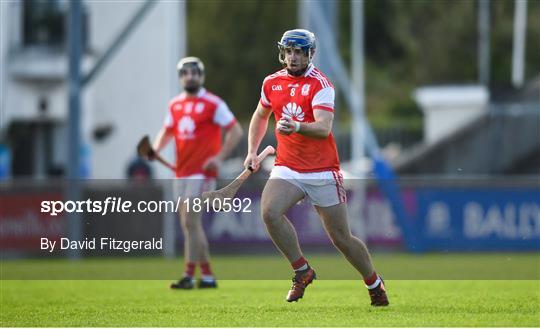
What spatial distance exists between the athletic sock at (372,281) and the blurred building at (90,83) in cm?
1866

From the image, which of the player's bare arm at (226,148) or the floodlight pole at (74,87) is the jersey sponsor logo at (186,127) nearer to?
the player's bare arm at (226,148)

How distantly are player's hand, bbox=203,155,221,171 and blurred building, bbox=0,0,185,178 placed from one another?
14.9m

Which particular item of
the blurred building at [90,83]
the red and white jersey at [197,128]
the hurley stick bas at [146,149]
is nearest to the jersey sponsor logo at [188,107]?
the red and white jersey at [197,128]

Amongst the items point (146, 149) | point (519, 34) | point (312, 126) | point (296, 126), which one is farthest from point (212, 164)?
point (519, 34)

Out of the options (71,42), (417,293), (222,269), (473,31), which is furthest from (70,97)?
(473,31)

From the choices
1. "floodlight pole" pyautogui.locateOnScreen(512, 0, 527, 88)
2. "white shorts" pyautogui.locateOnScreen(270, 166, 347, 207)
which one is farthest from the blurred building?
"white shorts" pyautogui.locateOnScreen(270, 166, 347, 207)

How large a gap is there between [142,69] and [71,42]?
30.9 ft

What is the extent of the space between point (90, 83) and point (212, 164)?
17125mm

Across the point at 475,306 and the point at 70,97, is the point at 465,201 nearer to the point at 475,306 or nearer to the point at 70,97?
the point at 70,97

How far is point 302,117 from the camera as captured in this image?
1178 cm

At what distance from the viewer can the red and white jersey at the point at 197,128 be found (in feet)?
50.9

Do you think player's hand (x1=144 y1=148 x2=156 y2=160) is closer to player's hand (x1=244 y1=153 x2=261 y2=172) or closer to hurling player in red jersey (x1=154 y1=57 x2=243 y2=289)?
hurling player in red jersey (x1=154 y1=57 x2=243 y2=289)

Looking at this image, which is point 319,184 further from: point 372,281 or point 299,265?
point 372,281

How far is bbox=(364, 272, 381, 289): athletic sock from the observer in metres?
11.9
